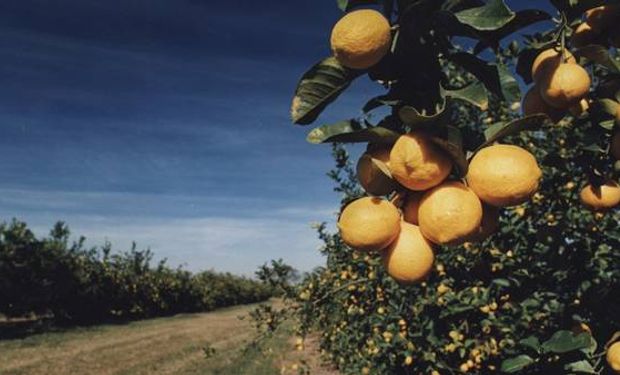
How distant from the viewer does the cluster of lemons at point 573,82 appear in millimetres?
1240

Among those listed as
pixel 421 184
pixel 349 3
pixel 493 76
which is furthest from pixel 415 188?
pixel 349 3

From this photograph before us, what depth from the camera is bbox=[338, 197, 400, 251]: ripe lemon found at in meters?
1.08

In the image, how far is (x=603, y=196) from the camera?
1728mm

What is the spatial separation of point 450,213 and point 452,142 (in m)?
0.15

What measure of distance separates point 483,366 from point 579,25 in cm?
356

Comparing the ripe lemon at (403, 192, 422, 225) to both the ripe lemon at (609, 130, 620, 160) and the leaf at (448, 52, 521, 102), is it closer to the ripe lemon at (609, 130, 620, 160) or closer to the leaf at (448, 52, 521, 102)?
the leaf at (448, 52, 521, 102)

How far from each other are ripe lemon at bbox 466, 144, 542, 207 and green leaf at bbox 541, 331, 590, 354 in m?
1.19

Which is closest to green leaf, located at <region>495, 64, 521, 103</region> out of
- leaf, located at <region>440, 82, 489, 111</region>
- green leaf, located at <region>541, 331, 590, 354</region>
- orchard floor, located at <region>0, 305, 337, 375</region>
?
leaf, located at <region>440, 82, 489, 111</region>

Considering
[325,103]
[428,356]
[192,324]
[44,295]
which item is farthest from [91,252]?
[325,103]

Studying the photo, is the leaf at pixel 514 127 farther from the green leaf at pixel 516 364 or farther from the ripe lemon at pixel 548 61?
the green leaf at pixel 516 364

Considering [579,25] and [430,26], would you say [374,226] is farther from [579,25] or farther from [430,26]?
[579,25]

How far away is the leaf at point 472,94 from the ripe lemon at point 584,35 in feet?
2.43

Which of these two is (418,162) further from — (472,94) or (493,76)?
(493,76)

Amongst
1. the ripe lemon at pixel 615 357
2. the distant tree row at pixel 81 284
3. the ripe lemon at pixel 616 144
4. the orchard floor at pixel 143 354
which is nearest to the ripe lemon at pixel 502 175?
the ripe lemon at pixel 616 144
